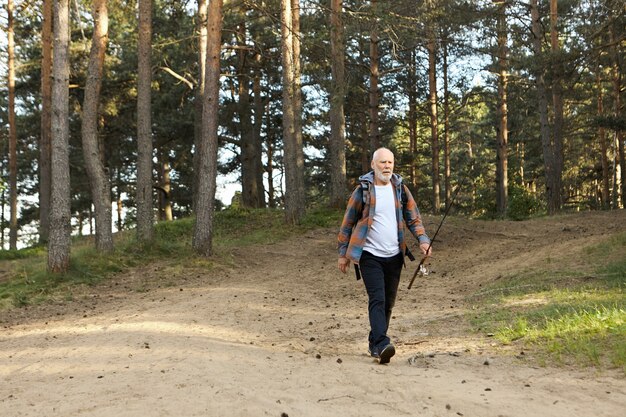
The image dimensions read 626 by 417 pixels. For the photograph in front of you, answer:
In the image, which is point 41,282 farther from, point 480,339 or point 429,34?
point 429,34

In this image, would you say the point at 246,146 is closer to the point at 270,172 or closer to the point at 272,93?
the point at 272,93

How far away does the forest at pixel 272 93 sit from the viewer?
46.5 ft

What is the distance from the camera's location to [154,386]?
15.1ft

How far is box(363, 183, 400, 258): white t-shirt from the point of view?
5.63 metres

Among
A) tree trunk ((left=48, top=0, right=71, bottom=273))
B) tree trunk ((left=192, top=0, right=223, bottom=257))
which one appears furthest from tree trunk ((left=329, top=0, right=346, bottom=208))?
tree trunk ((left=48, top=0, right=71, bottom=273))

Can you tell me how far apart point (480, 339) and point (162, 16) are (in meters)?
22.4

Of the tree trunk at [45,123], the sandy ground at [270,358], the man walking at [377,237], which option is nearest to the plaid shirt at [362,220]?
the man walking at [377,237]

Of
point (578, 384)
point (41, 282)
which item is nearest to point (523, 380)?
point (578, 384)

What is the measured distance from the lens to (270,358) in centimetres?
570

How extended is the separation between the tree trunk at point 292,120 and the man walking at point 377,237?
1280 centimetres

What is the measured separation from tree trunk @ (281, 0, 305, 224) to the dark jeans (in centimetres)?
1304

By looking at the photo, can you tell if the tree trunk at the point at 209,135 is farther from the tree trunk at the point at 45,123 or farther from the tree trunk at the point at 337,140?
the tree trunk at the point at 45,123

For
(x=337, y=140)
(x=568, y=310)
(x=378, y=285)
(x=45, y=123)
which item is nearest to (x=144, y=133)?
(x=337, y=140)

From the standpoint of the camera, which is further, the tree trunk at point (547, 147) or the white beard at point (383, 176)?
the tree trunk at point (547, 147)
